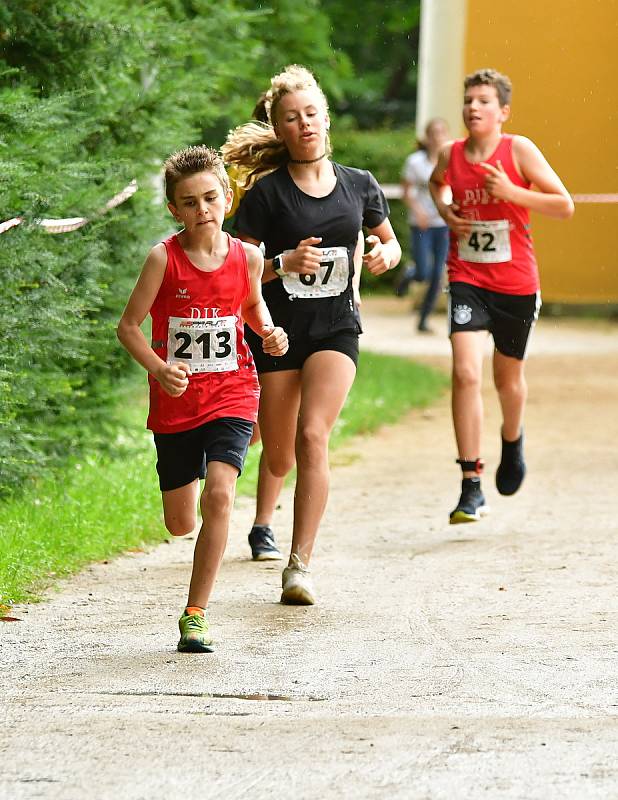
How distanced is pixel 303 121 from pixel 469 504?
98.4 inches

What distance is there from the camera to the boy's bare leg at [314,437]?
660 centimetres

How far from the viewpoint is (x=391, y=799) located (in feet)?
13.3

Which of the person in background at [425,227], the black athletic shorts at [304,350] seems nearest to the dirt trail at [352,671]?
the black athletic shorts at [304,350]

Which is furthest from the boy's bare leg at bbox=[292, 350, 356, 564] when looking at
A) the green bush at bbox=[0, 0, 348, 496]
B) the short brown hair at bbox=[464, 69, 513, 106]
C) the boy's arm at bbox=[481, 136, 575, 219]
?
the short brown hair at bbox=[464, 69, 513, 106]

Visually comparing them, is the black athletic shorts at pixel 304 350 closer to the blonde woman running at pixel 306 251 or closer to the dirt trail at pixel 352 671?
the blonde woman running at pixel 306 251

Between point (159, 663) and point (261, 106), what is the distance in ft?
9.99

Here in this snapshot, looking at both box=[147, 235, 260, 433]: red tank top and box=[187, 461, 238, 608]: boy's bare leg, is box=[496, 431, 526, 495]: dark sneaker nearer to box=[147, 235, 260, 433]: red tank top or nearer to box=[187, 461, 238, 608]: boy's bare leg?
box=[147, 235, 260, 433]: red tank top

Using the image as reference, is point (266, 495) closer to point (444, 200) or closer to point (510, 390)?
point (510, 390)

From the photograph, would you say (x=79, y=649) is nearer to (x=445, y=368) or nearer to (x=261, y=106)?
(x=261, y=106)

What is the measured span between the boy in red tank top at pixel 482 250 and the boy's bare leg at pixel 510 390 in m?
0.10

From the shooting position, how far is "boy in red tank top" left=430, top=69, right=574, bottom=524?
332 inches

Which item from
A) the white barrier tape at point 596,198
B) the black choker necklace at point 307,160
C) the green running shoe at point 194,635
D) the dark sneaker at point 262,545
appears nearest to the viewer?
the green running shoe at point 194,635

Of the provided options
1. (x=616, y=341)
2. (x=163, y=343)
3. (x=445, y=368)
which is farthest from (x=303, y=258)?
(x=616, y=341)

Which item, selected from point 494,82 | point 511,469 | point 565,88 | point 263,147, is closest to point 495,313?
point 511,469
